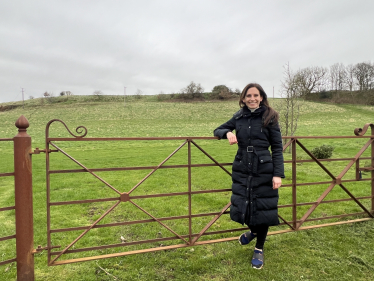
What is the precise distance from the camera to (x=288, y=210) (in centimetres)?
545

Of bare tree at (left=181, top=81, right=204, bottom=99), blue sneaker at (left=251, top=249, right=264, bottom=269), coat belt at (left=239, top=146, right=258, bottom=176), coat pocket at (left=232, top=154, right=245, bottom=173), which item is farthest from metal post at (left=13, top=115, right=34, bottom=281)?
bare tree at (left=181, top=81, right=204, bottom=99)

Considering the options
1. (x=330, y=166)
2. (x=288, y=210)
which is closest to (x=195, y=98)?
(x=330, y=166)

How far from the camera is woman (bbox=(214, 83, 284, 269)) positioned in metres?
2.82

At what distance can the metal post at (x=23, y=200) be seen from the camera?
2592mm

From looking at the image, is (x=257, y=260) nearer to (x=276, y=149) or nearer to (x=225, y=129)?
(x=276, y=149)

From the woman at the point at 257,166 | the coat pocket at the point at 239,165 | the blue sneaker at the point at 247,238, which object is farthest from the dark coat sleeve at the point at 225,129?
the blue sneaker at the point at 247,238

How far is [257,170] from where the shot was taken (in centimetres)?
282

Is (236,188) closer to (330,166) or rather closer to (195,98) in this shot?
(330,166)

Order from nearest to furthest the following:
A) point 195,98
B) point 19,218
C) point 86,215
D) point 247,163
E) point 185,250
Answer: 1. point 19,218
2. point 247,163
3. point 185,250
4. point 86,215
5. point 195,98

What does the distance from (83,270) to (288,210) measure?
4155 mm

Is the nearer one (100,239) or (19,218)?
(19,218)

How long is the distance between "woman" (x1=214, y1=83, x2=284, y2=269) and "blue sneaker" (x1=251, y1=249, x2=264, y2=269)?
52 cm

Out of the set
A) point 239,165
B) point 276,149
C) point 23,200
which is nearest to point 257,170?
point 239,165

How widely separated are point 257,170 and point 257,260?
1181 millimetres
